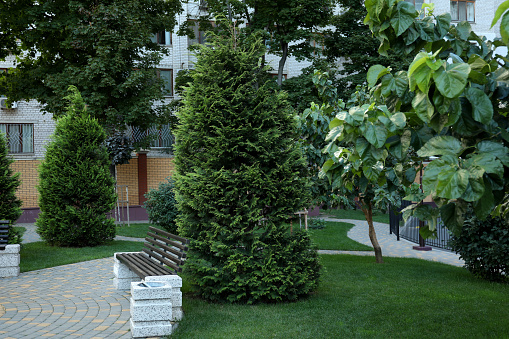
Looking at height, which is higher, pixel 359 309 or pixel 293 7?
pixel 293 7

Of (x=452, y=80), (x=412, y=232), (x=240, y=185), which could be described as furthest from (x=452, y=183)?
(x=412, y=232)

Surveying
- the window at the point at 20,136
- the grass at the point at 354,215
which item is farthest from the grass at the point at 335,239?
the window at the point at 20,136

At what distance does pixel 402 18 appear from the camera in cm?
318

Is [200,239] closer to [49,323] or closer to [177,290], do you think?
[177,290]

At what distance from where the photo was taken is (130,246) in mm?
13516

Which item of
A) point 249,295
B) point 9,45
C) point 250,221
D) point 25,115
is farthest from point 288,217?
point 25,115

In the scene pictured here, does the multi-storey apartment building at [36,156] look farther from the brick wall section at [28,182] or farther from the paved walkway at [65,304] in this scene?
the paved walkway at [65,304]

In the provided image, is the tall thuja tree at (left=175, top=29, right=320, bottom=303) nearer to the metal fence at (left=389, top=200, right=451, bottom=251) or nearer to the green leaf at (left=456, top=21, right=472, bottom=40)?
the green leaf at (left=456, top=21, right=472, bottom=40)

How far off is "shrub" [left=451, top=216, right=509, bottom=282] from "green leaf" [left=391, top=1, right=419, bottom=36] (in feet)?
21.0

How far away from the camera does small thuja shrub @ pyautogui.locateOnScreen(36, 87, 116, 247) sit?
12766mm

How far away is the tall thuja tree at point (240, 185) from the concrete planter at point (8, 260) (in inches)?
157

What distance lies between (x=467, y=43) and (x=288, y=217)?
152 inches

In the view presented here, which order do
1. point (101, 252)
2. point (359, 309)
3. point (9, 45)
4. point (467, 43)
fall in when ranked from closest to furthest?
point (467, 43) → point (359, 309) → point (101, 252) → point (9, 45)

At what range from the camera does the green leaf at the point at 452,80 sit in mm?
2406
